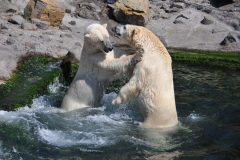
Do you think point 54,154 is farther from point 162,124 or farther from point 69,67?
point 69,67

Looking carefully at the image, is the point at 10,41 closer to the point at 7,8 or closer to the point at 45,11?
the point at 45,11

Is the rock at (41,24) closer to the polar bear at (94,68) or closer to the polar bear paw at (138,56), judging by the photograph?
the polar bear at (94,68)

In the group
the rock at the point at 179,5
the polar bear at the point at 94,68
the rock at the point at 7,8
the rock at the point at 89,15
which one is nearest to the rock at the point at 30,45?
the rock at the point at 7,8

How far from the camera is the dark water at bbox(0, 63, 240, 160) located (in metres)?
6.84

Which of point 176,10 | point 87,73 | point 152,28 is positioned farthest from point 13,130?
point 176,10

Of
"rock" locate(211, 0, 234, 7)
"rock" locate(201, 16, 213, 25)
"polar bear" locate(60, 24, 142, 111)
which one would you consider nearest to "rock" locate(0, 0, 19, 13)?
"rock" locate(201, 16, 213, 25)

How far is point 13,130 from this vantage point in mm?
7520

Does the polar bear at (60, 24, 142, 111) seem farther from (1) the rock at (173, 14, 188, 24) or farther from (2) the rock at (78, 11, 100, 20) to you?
(1) the rock at (173, 14, 188, 24)

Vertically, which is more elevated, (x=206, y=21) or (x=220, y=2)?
(x=220, y=2)

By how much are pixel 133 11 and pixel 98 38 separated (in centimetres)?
1094

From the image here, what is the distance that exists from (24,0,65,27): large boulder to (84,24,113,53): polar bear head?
854cm

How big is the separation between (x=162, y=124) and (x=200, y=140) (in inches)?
29.1

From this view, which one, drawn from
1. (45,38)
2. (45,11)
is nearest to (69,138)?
(45,38)

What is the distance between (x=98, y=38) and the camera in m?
7.86
